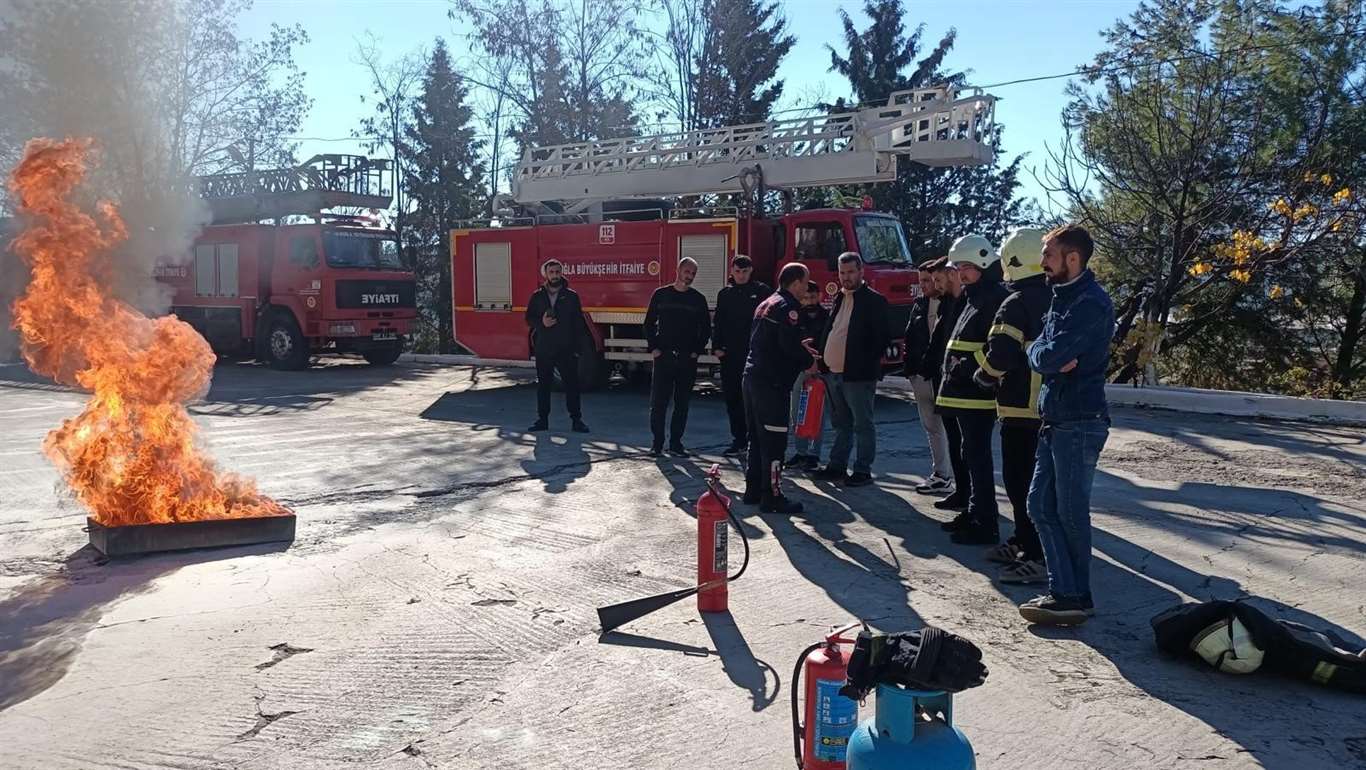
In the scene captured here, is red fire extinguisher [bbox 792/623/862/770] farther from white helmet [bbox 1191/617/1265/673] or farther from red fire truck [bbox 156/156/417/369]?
red fire truck [bbox 156/156/417/369]

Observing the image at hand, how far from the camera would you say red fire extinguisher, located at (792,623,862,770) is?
10.2 ft

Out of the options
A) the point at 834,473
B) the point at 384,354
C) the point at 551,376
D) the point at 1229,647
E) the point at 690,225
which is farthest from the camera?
the point at 384,354

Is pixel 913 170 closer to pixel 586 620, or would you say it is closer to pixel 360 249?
pixel 360 249

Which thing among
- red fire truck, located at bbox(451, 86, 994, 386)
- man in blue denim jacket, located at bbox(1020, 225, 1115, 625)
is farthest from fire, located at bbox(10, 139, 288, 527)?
red fire truck, located at bbox(451, 86, 994, 386)

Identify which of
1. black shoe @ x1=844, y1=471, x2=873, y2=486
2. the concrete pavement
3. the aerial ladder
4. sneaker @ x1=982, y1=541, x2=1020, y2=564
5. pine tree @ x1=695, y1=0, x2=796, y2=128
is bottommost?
the concrete pavement

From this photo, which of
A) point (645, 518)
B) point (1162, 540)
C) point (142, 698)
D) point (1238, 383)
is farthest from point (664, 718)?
point (1238, 383)

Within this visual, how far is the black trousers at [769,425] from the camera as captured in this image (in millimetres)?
7137

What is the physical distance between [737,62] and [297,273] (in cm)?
1596

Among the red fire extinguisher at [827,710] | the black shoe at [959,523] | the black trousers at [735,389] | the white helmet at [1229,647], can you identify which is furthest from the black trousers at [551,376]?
the red fire extinguisher at [827,710]

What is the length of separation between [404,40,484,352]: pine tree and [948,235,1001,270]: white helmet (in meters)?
26.7

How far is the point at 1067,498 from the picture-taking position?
15.7ft

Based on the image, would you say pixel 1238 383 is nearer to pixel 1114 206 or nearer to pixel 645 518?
pixel 1114 206

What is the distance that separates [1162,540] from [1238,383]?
16.4 meters

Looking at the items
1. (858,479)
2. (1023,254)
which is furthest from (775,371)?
(1023,254)
